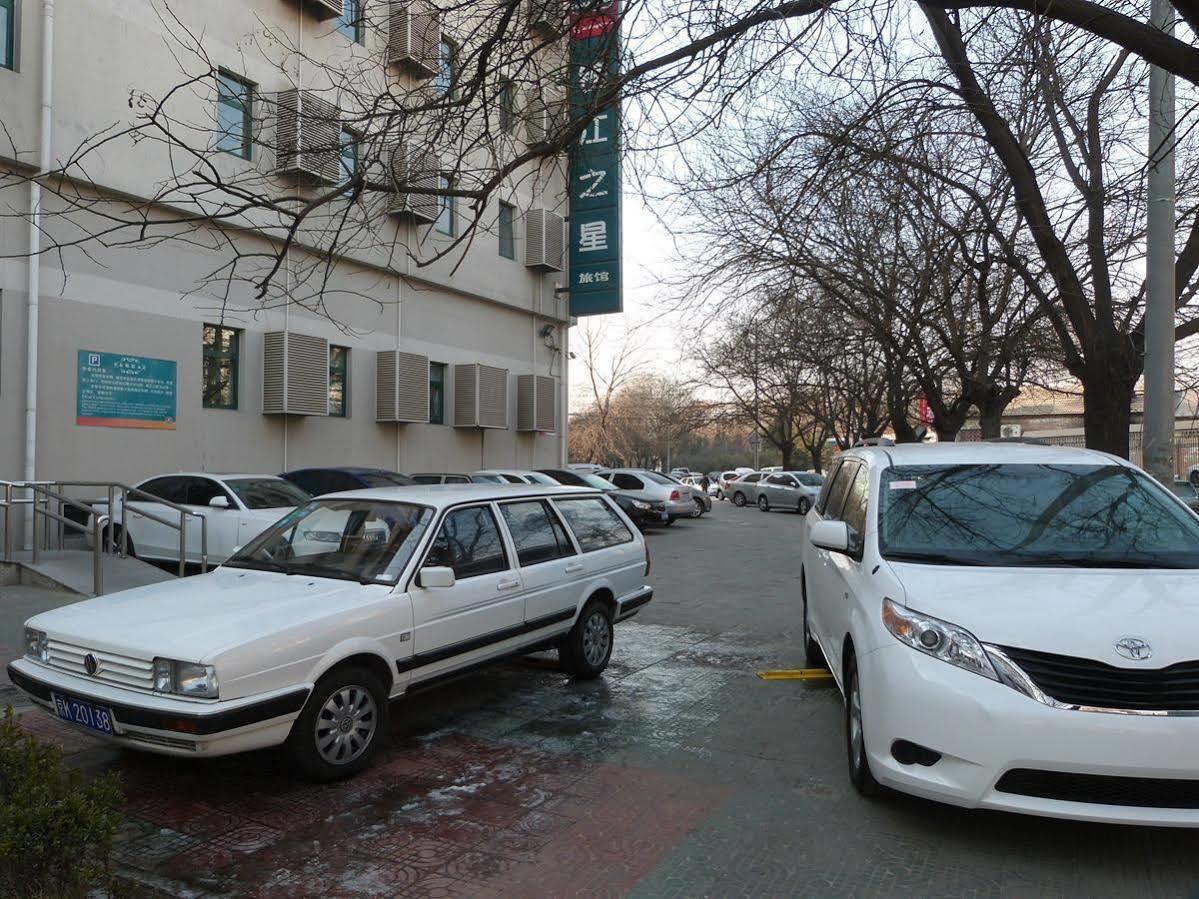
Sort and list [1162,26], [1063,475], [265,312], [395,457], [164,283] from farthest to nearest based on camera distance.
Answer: [395,457] < [265,312] < [164,283] < [1162,26] < [1063,475]

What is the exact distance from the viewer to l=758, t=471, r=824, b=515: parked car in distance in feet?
103

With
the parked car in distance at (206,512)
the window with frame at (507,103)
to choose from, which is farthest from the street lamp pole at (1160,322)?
the parked car in distance at (206,512)

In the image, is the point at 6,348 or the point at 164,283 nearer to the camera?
the point at 6,348

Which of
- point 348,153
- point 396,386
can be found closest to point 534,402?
Answer: point 396,386

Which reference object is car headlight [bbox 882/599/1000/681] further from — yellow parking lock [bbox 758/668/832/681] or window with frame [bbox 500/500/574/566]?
yellow parking lock [bbox 758/668/832/681]

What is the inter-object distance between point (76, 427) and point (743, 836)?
12.7 m

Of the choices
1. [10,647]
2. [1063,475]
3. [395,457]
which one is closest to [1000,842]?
[1063,475]

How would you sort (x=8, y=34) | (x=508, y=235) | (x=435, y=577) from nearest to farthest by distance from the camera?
(x=435, y=577)
(x=8, y=34)
(x=508, y=235)

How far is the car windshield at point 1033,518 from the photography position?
4.44 metres

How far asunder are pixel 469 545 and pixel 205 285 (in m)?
10.0

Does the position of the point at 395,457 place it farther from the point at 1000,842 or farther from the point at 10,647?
the point at 1000,842

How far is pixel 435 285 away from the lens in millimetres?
19719

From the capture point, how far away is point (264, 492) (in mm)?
11500

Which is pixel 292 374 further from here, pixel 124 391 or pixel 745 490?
pixel 745 490
